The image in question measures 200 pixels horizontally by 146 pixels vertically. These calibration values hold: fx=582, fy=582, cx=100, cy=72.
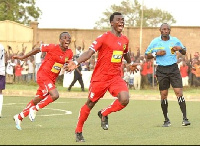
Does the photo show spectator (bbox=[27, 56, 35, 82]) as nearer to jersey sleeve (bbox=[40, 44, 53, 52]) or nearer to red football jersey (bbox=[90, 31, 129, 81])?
jersey sleeve (bbox=[40, 44, 53, 52])

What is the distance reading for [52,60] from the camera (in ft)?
43.8

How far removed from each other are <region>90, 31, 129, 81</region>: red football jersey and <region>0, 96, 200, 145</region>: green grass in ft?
3.86

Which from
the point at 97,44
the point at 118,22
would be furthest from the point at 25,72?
the point at 97,44

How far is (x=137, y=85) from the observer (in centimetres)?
2828

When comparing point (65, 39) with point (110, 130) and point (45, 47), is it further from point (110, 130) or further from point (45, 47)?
point (110, 130)

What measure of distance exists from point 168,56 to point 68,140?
423cm

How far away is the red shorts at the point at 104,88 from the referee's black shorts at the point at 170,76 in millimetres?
3334

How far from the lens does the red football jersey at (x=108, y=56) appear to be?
10.4m

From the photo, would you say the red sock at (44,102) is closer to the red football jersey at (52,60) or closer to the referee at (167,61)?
the red football jersey at (52,60)

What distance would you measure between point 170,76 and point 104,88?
3632mm

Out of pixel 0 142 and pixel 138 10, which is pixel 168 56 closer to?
pixel 0 142

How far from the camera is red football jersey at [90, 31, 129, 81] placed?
1041cm

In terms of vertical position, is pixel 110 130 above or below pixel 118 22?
below

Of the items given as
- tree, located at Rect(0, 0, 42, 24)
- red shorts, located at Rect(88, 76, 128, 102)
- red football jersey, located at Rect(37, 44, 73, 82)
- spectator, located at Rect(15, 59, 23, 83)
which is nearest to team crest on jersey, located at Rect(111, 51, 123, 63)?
red shorts, located at Rect(88, 76, 128, 102)
